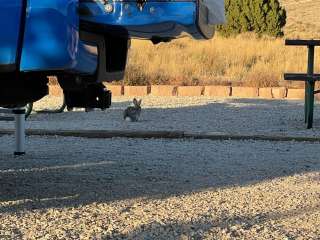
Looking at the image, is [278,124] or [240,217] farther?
[278,124]

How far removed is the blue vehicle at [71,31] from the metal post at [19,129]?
2165mm

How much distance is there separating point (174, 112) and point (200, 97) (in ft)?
7.28

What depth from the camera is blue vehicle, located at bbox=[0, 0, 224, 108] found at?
159 inches

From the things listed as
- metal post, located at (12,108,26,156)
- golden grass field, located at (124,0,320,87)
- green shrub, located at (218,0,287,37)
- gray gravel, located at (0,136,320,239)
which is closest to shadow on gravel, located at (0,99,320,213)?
gray gravel, located at (0,136,320,239)

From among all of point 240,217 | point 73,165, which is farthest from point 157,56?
point 240,217

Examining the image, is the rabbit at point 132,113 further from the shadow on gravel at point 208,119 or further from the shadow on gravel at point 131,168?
the shadow on gravel at point 131,168

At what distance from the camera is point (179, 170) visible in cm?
682

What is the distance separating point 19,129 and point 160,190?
200 centimetres

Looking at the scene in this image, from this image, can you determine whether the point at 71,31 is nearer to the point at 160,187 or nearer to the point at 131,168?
the point at 160,187

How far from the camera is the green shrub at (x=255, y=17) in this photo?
3085cm

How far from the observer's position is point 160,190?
587 centimetres

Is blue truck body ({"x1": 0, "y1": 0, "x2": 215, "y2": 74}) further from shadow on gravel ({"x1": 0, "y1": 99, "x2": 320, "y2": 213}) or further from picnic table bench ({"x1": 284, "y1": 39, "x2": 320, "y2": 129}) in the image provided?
picnic table bench ({"x1": 284, "y1": 39, "x2": 320, "y2": 129})

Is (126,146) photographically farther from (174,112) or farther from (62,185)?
(174,112)

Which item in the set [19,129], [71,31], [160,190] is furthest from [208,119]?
[71,31]
